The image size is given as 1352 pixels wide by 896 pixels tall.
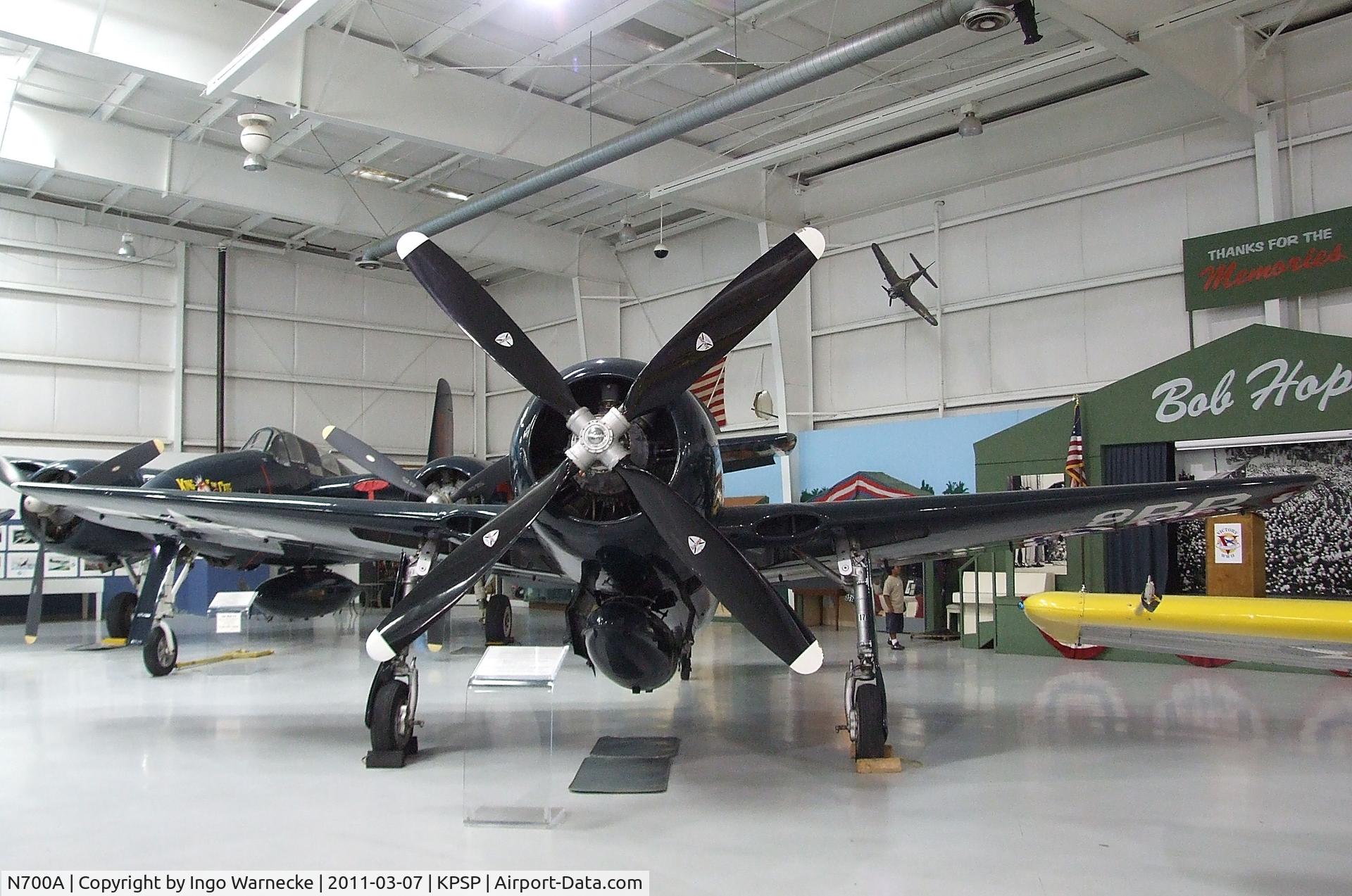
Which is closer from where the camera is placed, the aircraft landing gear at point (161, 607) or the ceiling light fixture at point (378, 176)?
the aircraft landing gear at point (161, 607)

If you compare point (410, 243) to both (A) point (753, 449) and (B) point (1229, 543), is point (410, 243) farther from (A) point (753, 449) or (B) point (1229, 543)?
(B) point (1229, 543)

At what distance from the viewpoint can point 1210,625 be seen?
15.8 ft

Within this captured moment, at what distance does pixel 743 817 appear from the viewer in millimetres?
5117

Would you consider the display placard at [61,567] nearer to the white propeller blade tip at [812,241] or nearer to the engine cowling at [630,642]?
the engine cowling at [630,642]

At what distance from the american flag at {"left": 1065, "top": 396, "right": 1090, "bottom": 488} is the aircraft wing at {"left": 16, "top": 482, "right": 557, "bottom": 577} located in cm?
828

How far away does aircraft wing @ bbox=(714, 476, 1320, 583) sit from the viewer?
19.8 ft

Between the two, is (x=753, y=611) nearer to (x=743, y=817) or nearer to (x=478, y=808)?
(x=743, y=817)

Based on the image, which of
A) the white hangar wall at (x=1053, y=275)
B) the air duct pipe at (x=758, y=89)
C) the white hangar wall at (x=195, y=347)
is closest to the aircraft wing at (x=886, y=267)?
the white hangar wall at (x=1053, y=275)

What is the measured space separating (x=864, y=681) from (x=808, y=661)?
185cm

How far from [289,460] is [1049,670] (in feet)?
35.8

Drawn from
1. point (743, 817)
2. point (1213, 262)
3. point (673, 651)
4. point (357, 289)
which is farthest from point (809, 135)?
point (357, 289)

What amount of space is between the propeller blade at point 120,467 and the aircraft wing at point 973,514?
8855 millimetres

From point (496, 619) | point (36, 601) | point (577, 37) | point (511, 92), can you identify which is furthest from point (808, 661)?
point (36, 601)

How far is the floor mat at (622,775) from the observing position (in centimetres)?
568
